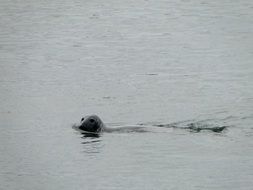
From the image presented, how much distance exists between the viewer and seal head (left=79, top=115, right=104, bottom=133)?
19.1 meters

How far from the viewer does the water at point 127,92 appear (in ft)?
53.8

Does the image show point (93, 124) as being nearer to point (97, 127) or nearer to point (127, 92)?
point (97, 127)

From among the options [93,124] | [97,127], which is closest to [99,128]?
[97,127]

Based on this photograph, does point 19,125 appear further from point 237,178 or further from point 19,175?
point 237,178

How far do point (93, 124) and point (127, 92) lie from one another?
12.1ft

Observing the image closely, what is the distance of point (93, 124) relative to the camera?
19.1 m

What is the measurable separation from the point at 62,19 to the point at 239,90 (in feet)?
36.0

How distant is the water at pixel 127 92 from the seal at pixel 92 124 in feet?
1.10

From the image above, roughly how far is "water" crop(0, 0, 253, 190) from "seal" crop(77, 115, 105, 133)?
1.10ft

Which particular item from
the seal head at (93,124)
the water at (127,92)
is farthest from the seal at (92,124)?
the water at (127,92)

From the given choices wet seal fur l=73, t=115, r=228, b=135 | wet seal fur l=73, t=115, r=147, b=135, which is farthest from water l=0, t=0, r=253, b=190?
wet seal fur l=73, t=115, r=147, b=135

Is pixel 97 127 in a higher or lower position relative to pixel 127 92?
higher

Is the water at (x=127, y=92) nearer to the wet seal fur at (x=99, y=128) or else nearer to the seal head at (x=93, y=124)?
the wet seal fur at (x=99, y=128)

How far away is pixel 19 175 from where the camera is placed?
53.1 ft
